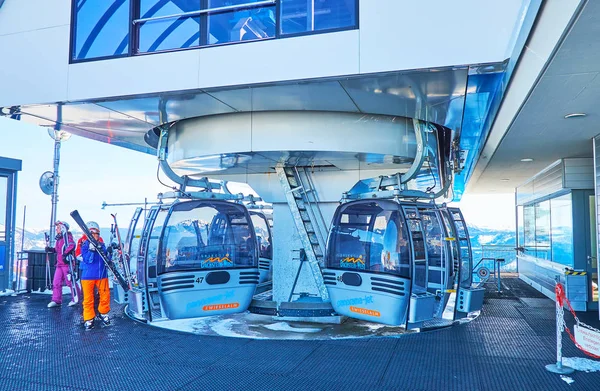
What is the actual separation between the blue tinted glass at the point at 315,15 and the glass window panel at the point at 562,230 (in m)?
6.18

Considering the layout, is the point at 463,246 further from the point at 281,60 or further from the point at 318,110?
the point at 281,60

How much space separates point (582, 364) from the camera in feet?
17.3

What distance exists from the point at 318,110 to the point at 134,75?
259 centimetres

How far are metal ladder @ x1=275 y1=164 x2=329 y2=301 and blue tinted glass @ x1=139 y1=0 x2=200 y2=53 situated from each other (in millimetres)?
2905

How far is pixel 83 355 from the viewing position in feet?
18.5

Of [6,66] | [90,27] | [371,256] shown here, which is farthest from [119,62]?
[371,256]

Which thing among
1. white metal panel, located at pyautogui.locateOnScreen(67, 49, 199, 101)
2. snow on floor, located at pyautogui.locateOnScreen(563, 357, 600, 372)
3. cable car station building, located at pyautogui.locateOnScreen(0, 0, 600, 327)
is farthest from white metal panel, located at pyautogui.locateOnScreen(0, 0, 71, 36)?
snow on floor, located at pyautogui.locateOnScreen(563, 357, 600, 372)

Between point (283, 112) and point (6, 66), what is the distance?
13.6ft

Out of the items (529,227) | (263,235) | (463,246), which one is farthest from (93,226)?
(529,227)

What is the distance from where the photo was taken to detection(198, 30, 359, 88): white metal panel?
19.1ft

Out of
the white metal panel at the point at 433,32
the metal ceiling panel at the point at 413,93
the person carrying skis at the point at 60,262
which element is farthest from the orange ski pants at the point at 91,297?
the white metal panel at the point at 433,32

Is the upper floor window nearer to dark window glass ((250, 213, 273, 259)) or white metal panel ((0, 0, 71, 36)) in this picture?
white metal panel ((0, 0, 71, 36))

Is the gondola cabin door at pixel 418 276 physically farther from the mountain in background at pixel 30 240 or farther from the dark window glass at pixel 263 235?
the mountain in background at pixel 30 240

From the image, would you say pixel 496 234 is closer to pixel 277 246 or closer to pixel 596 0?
pixel 277 246
